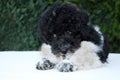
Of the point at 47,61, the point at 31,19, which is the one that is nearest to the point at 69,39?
the point at 47,61

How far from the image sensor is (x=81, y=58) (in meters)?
1.83

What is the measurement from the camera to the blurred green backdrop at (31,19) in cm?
284

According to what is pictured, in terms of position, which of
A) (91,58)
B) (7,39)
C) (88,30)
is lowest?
(7,39)

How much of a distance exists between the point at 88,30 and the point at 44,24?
0.66 feet

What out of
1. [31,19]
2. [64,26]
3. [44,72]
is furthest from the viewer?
[31,19]

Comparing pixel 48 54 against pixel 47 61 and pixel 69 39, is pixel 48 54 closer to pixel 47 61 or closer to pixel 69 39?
pixel 47 61

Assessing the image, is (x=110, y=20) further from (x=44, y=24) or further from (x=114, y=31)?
(x=44, y=24)

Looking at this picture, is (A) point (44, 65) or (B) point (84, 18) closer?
(B) point (84, 18)

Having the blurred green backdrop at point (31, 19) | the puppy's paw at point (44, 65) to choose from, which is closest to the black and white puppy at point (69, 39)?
the puppy's paw at point (44, 65)

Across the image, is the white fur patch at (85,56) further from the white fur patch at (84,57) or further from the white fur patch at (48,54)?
the white fur patch at (48,54)

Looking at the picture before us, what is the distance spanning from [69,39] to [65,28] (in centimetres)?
5

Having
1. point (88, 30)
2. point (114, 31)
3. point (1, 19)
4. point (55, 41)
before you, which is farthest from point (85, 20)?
point (1, 19)

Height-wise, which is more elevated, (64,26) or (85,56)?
(64,26)

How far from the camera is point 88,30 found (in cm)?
180
